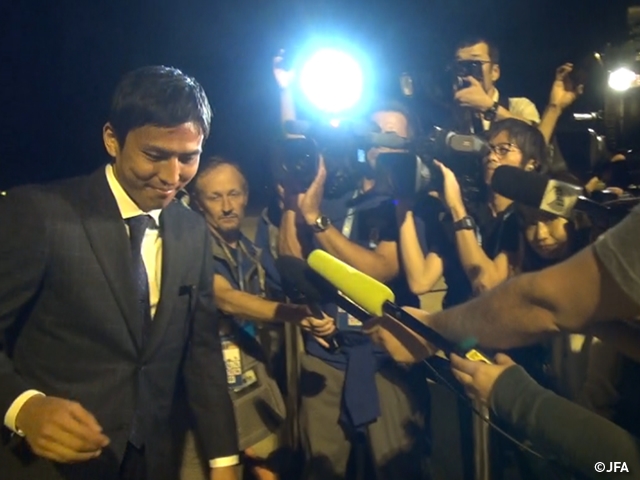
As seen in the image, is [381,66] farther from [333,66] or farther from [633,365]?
[633,365]

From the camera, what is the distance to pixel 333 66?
2.06 metres

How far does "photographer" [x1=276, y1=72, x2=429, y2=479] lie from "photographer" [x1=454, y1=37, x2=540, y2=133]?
207 mm

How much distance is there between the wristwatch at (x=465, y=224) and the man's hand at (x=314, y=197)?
0.41 meters

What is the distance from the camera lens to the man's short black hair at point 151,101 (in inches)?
57.1

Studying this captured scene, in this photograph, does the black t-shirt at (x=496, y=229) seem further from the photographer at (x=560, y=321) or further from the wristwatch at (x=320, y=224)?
the photographer at (x=560, y=321)

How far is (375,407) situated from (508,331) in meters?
0.90

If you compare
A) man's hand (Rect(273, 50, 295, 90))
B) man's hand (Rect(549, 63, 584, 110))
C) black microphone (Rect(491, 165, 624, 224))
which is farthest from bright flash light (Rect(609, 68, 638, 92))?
man's hand (Rect(273, 50, 295, 90))

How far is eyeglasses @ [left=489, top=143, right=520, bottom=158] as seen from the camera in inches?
74.8

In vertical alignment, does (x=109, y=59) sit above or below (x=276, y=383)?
above

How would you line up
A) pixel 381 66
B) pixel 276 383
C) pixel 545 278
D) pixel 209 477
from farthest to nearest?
pixel 381 66, pixel 276 383, pixel 209 477, pixel 545 278

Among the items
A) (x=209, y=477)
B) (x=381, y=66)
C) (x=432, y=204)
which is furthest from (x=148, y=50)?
(x=209, y=477)

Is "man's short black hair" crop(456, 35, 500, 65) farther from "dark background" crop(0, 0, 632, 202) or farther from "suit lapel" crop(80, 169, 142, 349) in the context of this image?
"suit lapel" crop(80, 169, 142, 349)

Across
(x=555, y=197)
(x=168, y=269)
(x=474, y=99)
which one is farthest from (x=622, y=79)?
(x=168, y=269)

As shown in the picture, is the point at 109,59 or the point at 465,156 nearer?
the point at 465,156
